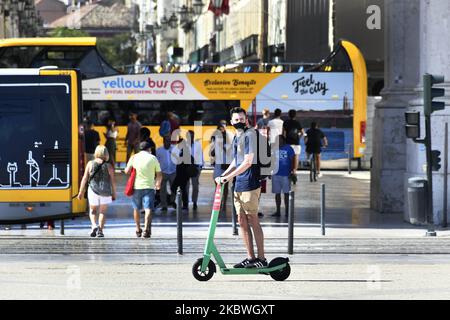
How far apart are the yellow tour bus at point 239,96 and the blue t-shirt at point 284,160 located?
2151cm

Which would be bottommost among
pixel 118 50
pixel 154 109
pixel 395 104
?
pixel 154 109

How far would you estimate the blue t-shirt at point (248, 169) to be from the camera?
14289 millimetres

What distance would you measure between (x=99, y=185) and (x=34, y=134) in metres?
1.74

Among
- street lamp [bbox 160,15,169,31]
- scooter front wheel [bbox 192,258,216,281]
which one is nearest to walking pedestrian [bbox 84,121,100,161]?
scooter front wheel [bbox 192,258,216,281]

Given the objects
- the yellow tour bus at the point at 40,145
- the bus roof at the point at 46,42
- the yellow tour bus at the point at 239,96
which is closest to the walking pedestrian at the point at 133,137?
the bus roof at the point at 46,42

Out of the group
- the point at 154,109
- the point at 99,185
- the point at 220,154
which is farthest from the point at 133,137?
the point at 99,185

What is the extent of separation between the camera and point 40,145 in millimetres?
21219

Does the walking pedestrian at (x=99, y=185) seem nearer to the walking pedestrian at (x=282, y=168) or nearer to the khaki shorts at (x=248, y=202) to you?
the walking pedestrian at (x=282, y=168)

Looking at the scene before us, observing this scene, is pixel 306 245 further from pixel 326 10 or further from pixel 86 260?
pixel 326 10

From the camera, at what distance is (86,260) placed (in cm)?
1758

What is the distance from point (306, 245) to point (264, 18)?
139ft

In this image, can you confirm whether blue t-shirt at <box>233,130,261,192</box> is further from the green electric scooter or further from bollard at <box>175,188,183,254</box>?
bollard at <box>175,188,183,254</box>

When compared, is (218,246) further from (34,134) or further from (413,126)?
(413,126)
